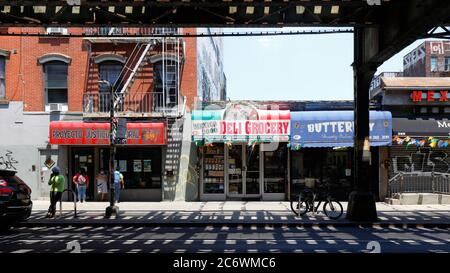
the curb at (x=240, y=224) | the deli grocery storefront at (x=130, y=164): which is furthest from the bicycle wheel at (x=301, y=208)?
the deli grocery storefront at (x=130, y=164)

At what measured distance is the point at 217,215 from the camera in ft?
55.8

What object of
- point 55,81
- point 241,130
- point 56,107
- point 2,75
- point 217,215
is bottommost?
point 217,215

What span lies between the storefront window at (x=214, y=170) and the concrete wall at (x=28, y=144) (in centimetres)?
651

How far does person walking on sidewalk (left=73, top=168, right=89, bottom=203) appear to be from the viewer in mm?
20938

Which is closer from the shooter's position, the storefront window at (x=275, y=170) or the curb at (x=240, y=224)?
the curb at (x=240, y=224)

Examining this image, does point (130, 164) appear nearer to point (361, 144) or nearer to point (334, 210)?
point (334, 210)

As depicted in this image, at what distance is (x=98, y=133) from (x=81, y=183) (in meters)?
2.32

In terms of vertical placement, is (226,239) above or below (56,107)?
below

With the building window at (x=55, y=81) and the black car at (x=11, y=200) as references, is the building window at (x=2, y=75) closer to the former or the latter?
the building window at (x=55, y=81)

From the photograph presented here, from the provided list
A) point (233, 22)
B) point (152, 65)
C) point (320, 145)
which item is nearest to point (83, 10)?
point (233, 22)

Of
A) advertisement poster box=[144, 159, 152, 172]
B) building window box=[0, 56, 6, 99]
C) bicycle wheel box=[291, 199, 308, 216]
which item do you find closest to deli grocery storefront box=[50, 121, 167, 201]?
advertisement poster box=[144, 159, 152, 172]

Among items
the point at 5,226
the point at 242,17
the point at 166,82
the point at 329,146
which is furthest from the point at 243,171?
the point at 5,226

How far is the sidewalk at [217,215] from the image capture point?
15.1 meters

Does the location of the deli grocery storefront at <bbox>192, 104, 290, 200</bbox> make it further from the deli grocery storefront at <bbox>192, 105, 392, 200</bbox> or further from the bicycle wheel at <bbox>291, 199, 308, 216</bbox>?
the bicycle wheel at <bbox>291, 199, 308, 216</bbox>
